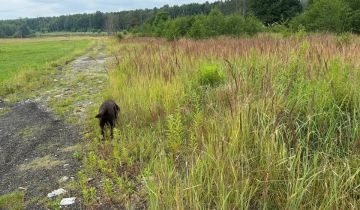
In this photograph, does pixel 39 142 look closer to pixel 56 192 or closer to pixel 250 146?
pixel 56 192

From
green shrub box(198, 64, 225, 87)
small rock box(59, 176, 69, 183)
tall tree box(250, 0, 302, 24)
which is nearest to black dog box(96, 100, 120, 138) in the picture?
small rock box(59, 176, 69, 183)

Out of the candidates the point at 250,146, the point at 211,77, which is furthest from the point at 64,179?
the point at 211,77

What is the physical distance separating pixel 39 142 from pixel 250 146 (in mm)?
4492

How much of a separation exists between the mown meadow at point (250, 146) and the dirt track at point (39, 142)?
0.48 metres

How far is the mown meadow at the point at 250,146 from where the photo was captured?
2.82 m

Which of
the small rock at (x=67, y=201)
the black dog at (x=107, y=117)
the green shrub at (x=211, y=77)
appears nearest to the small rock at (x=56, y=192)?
the small rock at (x=67, y=201)

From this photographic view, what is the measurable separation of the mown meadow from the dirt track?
1.56 feet

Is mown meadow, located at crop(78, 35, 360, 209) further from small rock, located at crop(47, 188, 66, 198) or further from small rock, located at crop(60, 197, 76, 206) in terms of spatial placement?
small rock, located at crop(47, 188, 66, 198)

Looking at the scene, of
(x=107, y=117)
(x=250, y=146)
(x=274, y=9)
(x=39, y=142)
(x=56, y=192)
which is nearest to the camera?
(x=250, y=146)

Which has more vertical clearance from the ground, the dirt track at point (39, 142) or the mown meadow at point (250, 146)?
the mown meadow at point (250, 146)

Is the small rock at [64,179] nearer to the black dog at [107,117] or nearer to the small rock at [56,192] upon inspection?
the small rock at [56,192]

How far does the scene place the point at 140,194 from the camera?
Answer: 385 cm

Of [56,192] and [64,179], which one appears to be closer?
[56,192]

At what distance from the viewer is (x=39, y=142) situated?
6.45m
